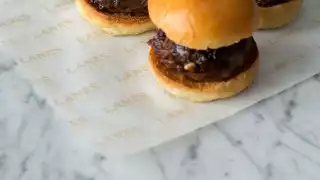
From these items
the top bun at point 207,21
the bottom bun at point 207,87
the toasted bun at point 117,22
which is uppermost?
the top bun at point 207,21

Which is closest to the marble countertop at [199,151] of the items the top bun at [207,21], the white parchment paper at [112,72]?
the white parchment paper at [112,72]

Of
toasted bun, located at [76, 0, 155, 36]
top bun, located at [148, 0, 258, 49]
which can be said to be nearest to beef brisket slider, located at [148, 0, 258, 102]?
top bun, located at [148, 0, 258, 49]

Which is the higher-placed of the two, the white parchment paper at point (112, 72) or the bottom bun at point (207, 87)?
the bottom bun at point (207, 87)

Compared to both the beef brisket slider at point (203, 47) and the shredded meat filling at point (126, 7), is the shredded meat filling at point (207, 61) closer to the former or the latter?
the beef brisket slider at point (203, 47)

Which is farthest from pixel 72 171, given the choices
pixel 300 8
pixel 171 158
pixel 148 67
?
pixel 300 8

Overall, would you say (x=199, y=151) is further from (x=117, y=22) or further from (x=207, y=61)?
(x=117, y=22)

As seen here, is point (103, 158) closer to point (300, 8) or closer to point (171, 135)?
point (171, 135)
